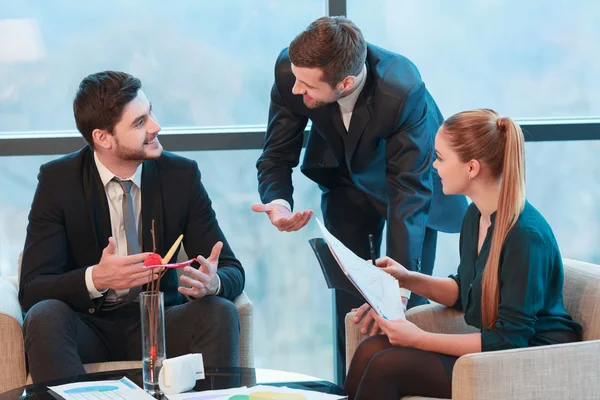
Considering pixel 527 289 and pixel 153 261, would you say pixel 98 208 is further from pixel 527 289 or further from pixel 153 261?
pixel 527 289

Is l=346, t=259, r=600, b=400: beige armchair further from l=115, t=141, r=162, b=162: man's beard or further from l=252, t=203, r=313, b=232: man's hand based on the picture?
l=115, t=141, r=162, b=162: man's beard

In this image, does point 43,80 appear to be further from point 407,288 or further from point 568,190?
point 568,190

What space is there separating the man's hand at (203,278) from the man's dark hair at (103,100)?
1.89 ft

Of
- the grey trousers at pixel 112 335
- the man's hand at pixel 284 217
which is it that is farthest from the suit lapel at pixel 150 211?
the man's hand at pixel 284 217

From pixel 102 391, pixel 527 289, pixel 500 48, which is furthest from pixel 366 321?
pixel 500 48

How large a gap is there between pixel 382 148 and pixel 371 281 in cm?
85

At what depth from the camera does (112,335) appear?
2965 millimetres

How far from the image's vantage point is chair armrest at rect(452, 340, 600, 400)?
213cm

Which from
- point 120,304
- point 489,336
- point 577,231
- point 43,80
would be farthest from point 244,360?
point 577,231

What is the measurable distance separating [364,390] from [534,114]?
2027mm

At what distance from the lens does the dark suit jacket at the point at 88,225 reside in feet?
9.69

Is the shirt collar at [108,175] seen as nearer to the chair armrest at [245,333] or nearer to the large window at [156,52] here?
the chair armrest at [245,333]

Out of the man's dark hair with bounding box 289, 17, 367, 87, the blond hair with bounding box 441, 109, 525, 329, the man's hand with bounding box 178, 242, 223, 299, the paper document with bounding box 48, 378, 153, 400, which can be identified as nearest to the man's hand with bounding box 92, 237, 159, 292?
the man's hand with bounding box 178, 242, 223, 299

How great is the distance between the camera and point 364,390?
236 cm
